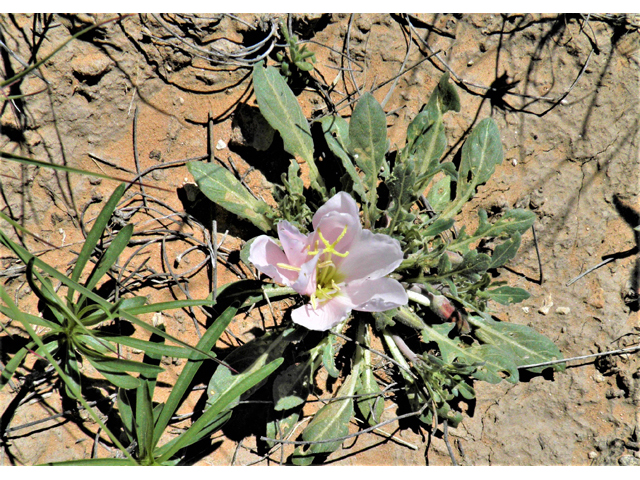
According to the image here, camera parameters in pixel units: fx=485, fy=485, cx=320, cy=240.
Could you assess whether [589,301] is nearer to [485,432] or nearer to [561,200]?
[561,200]

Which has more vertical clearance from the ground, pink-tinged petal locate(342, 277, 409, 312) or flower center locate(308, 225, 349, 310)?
flower center locate(308, 225, 349, 310)

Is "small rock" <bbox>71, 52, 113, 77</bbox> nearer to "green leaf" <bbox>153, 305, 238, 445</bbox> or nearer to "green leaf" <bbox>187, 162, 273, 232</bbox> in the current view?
"green leaf" <bbox>187, 162, 273, 232</bbox>

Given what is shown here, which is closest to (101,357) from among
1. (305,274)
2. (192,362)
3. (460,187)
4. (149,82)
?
(192,362)

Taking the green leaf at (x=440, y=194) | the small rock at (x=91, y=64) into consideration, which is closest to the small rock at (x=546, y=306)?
the green leaf at (x=440, y=194)

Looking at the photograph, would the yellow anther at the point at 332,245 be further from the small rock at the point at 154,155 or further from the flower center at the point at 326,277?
the small rock at the point at 154,155

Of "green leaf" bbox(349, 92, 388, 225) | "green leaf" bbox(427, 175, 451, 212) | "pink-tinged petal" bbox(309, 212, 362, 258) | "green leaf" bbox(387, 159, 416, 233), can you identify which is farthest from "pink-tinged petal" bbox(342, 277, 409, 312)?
"green leaf" bbox(427, 175, 451, 212)

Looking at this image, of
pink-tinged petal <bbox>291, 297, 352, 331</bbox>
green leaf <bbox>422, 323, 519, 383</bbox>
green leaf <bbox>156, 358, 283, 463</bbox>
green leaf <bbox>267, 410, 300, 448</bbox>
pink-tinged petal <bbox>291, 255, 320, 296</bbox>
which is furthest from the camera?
Answer: green leaf <bbox>267, 410, 300, 448</bbox>

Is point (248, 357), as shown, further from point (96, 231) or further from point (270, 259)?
point (96, 231)

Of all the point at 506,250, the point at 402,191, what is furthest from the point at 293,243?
the point at 506,250
